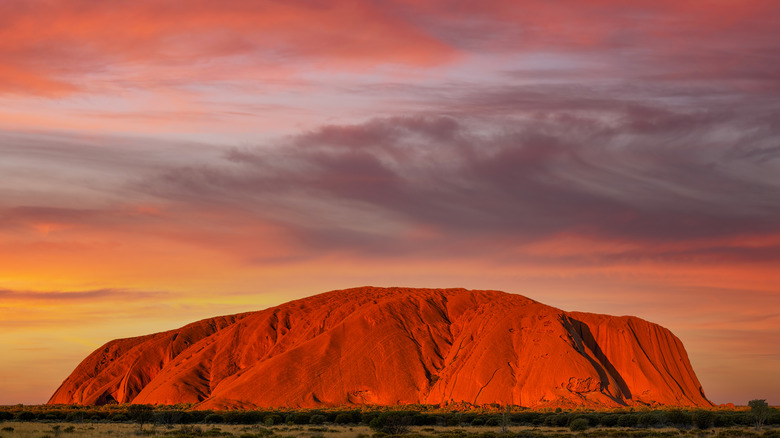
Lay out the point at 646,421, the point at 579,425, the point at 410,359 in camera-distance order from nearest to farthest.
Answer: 1. the point at 579,425
2. the point at 646,421
3. the point at 410,359

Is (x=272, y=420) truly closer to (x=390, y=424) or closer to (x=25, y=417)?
(x=390, y=424)

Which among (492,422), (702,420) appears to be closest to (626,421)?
(702,420)

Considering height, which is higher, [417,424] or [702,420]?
[702,420]

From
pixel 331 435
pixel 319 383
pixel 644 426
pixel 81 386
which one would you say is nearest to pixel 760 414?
pixel 644 426

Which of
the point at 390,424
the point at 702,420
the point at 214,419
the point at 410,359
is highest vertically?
the point at 410,359

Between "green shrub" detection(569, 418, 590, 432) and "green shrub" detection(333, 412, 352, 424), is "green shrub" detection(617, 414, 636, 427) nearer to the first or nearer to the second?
"green shrub" detection(569, 418, 590, 432)

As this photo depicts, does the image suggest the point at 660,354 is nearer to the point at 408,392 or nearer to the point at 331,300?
the point at 408,392

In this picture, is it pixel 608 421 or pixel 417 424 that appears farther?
pixel 417 424

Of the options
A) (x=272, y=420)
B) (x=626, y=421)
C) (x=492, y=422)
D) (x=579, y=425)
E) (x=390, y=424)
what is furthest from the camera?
(x=272, y=420)

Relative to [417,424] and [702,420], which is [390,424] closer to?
[417,424]

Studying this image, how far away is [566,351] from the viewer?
4584 inches

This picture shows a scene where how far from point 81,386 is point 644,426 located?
387ft

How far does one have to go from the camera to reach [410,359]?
12438cm

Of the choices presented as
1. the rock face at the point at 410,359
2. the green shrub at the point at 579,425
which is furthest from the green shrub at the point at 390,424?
the rock face at the point at 410,359
